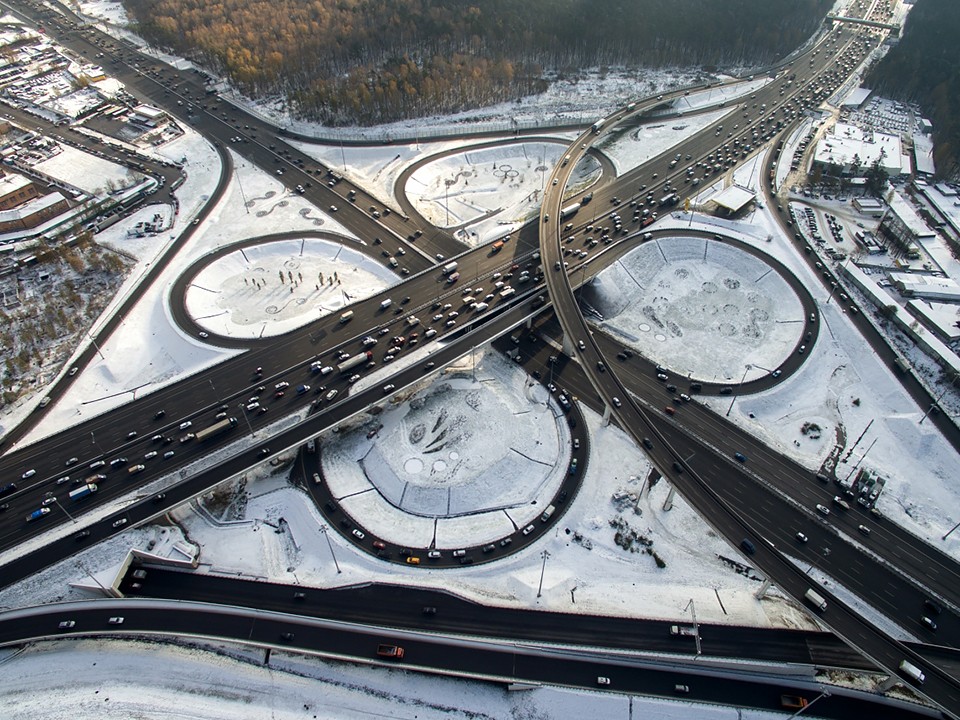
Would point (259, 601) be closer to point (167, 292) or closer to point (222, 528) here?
point (222, 528)

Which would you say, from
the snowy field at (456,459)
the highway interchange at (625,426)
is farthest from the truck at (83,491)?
the snowy field at (456,459)

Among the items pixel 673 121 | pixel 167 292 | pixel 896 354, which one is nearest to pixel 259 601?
pixel 167 292

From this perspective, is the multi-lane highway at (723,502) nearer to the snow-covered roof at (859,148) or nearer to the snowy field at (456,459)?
the snowy field at (456,459)

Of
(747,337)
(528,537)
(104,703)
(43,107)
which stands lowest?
(104,703)

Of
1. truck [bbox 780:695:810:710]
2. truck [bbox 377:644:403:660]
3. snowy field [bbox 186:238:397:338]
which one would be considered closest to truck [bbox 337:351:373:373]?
Result: snowy field [bbox 186:238:397:338]

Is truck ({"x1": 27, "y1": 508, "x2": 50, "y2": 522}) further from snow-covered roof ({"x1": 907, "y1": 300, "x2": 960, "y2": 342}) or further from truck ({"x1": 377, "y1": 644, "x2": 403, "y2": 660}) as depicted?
snow-covered roof ({"x1": 907, "y1": 300, "x2": 960, "y2": 342})

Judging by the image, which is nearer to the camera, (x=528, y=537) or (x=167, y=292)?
(x=528, y=537)
